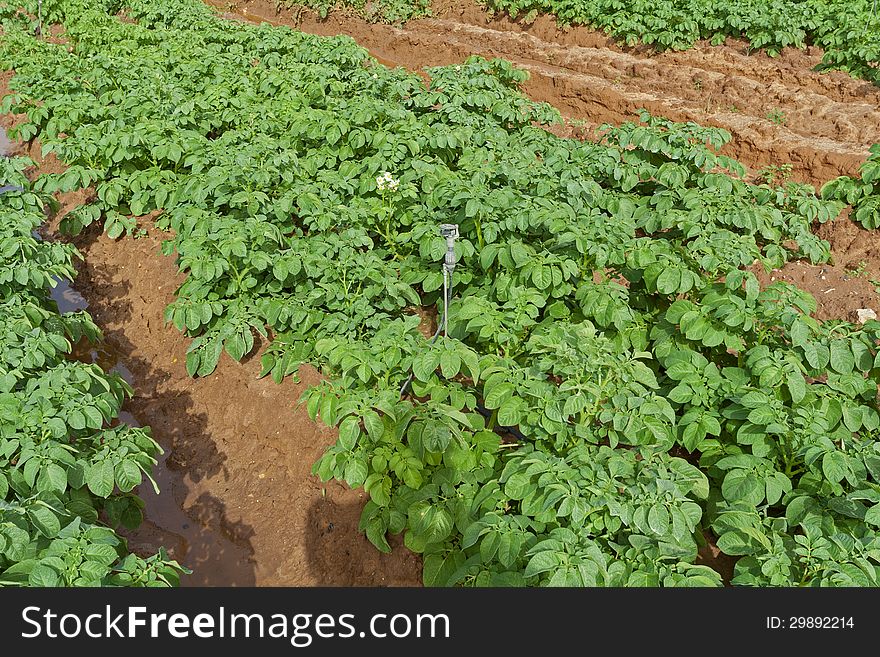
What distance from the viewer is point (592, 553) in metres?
2.65

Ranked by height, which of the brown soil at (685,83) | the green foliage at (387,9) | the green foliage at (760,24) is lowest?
the brown soil at (685,83)

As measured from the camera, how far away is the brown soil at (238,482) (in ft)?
12.7

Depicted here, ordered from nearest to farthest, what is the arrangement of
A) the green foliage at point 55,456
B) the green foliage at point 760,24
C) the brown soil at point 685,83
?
the green foliage at point 55,456 < the brown soil at point 685,83 < the green foliage at point 760,24

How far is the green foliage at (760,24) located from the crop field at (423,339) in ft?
3.24

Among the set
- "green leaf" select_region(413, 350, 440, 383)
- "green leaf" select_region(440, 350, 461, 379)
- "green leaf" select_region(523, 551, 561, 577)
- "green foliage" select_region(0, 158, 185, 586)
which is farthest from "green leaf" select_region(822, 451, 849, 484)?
"green foliage" select_region(0, 158, 185, 586)

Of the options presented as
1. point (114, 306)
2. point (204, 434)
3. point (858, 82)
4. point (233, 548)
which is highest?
point (858, 82)

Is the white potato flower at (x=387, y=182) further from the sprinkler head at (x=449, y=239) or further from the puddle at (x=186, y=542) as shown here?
the puddle at (x=186, y=542)

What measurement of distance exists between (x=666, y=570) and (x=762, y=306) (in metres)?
1.78

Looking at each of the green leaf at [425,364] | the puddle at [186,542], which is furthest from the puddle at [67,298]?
the green leaf at [425,364]

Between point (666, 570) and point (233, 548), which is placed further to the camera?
point (233, 548)

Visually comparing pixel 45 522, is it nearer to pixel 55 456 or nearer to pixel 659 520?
pixel 55 456

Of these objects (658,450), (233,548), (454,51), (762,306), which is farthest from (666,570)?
(454,51)

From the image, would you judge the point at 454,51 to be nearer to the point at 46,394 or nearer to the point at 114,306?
the point at 114,306
